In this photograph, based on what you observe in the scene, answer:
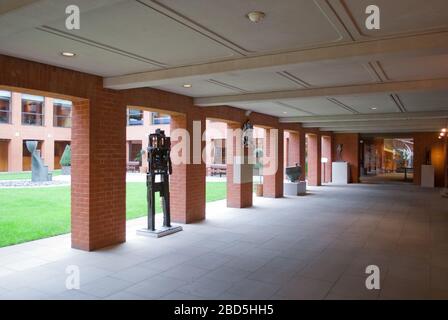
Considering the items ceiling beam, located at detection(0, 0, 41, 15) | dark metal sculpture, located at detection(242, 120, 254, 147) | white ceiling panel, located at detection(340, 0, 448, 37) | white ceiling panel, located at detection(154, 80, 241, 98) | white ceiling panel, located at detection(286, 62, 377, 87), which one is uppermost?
white ceiling panel, located at detection(154, 80, 241, 98)

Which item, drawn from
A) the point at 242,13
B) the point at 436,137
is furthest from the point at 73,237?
the point at 436,137

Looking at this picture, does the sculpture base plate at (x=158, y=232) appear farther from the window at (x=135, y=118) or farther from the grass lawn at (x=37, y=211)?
the window at (x=135, y=118)

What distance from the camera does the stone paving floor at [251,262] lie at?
402 centimetres

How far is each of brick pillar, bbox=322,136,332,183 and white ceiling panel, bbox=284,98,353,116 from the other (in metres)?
8.49

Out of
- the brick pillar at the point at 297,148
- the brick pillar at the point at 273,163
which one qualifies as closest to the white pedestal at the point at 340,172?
the brick pillar at the point at 297,148

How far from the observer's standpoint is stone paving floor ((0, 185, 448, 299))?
4.02 meters

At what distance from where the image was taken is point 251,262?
5.09 meters

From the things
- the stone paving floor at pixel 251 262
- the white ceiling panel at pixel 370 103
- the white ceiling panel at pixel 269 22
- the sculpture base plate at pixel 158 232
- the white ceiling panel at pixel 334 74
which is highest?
the white ceiling panel at pixel 370 103

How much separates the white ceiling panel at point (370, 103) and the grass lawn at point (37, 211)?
525cm

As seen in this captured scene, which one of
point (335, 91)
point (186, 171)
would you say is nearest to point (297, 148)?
point (186, 171)

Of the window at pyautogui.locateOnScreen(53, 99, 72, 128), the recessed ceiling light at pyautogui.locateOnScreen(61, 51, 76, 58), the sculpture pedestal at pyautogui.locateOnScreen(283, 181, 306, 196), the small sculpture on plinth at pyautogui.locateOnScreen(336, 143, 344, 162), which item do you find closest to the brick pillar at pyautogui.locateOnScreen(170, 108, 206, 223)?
the recessed ceiling light at pyautogui.locateOnScreen(61, 51, 76, 58)

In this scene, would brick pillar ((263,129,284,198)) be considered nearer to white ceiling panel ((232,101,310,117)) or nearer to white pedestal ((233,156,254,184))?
white ceiling panel ((232,101,310,117))

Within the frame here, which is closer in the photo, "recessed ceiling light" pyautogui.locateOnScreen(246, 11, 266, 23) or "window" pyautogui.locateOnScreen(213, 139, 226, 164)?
"recessed ceiling light" pyautogui.locateOnScreen(246, 11, 266, 23)
